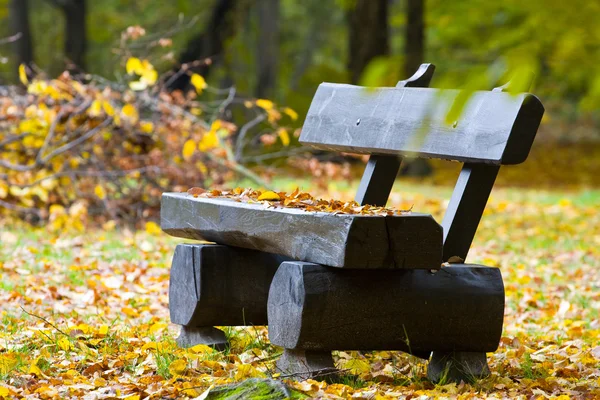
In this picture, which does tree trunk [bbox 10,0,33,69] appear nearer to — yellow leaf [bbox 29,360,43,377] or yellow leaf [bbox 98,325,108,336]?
yellow leaf [bbox 98,325,108,336]

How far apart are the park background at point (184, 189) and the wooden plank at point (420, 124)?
0.22 m

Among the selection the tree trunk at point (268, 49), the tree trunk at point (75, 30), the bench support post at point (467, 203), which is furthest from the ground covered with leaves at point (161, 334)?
the tree trunk at point (268, 49)

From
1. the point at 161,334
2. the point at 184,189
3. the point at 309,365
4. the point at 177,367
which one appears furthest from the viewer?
the point at 184,189

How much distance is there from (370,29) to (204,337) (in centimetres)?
1407

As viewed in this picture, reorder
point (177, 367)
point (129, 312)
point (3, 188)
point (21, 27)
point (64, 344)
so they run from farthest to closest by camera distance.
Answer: point (21, 27) → point (3, 188) → point (129, 312) → point (64, 344) → point (177, 367)

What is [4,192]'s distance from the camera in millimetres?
7617

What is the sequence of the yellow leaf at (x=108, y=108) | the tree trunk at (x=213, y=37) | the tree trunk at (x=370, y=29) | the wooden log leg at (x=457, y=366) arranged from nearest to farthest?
the wooden log leg at (x=457, y=366), the yellow leaf at (x=108, y=108), the tree trunk at (x=213, y=37), the tree trunk at (x=370, y=29)

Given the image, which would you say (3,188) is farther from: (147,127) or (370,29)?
(370,29)

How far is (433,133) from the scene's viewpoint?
3664mm

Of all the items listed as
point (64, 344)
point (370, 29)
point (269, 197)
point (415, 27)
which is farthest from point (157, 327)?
point (370, 29)

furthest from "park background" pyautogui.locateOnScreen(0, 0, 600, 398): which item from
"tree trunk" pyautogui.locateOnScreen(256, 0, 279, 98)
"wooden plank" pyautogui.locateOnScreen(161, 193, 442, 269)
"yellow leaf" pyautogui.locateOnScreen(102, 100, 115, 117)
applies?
"tree trunk" pyautogui.locateOnScreen(256, 0, 279, 98)

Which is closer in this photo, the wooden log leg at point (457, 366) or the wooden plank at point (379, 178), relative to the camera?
the wooden log leg at point (457, 366)

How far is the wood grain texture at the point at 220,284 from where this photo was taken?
3.65m

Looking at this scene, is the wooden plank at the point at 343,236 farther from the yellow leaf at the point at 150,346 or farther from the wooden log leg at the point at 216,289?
the yellow leaf at the point at 150,346
